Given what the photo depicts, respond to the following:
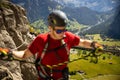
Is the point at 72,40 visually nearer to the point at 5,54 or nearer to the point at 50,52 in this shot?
the point at 50,52

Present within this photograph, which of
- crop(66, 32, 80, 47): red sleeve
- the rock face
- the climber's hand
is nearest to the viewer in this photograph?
the climber's hand

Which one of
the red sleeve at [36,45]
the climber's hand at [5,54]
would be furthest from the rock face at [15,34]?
the red sleeve at [36,45]

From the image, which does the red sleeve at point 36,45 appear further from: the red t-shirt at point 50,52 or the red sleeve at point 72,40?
the red sleeve at point 72,40

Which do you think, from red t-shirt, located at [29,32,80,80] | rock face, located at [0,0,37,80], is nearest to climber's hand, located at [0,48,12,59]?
red t-shirt, located at [29,32,80,80]

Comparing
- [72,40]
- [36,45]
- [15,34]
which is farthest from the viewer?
[15,34]

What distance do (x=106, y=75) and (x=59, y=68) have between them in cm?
18661

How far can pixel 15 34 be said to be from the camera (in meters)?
43.9

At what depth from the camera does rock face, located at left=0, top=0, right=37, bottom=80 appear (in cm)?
3733

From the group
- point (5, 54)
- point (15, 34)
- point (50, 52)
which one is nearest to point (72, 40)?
point (50, 52)

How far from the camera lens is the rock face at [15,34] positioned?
37325 millimetres

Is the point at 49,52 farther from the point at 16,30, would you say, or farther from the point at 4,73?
the point at 16,30

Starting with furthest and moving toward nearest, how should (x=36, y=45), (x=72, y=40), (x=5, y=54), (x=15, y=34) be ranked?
(x=15, y=34) < (x=72, y=40) < (x=36, y=45) < (x=5, y=54)

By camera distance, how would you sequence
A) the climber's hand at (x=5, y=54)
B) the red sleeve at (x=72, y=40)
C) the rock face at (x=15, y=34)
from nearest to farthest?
the climber's hand at (x=5, y=54) < the red sleeve at (x=72, y=40) < the rock face at (x=15, y=34)

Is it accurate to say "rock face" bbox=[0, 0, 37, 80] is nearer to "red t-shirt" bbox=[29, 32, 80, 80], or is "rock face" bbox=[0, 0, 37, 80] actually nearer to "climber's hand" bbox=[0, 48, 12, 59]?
"climber's hand" bbox=[0, 48, 12, 59]
